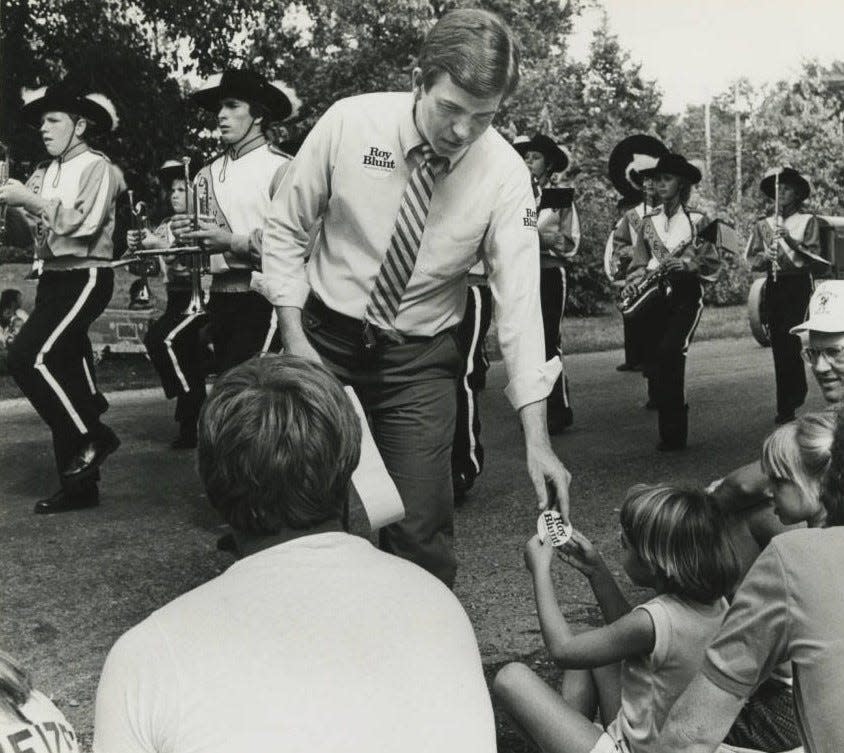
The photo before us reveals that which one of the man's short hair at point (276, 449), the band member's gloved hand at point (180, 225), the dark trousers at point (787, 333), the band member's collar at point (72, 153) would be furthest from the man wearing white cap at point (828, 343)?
the dark trousers at point (787, 333)

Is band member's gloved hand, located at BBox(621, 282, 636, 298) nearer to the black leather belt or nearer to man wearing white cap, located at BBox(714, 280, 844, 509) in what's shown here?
man wearing white cap, located at BBox(714, 280, 844, 509)

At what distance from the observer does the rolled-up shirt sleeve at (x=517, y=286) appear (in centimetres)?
382

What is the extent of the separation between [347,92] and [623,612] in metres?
23.0

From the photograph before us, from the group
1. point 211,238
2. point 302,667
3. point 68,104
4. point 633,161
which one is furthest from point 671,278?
point 302,667

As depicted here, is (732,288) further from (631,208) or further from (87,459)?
(87,459)

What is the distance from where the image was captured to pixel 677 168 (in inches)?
392

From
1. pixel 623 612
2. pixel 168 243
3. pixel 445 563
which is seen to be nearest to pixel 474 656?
pixel 623 612

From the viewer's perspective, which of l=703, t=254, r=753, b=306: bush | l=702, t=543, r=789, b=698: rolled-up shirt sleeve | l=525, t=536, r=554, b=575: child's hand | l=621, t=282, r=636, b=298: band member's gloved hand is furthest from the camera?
l=703, t=254, r=753, b=306: bush

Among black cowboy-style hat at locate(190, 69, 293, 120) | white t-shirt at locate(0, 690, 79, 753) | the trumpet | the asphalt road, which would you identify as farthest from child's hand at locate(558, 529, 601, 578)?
black cowboy-style hat at locate(190, 69, 293, 120)

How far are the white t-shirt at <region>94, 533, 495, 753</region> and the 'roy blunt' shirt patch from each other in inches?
71.9

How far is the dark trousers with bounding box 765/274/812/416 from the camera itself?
10141 millimetres

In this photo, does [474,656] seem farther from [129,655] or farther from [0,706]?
[0,706]

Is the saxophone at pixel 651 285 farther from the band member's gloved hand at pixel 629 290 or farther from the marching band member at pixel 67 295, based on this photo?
the marching band member at pixel 67 295

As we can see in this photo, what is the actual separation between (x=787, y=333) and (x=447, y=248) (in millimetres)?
7071
